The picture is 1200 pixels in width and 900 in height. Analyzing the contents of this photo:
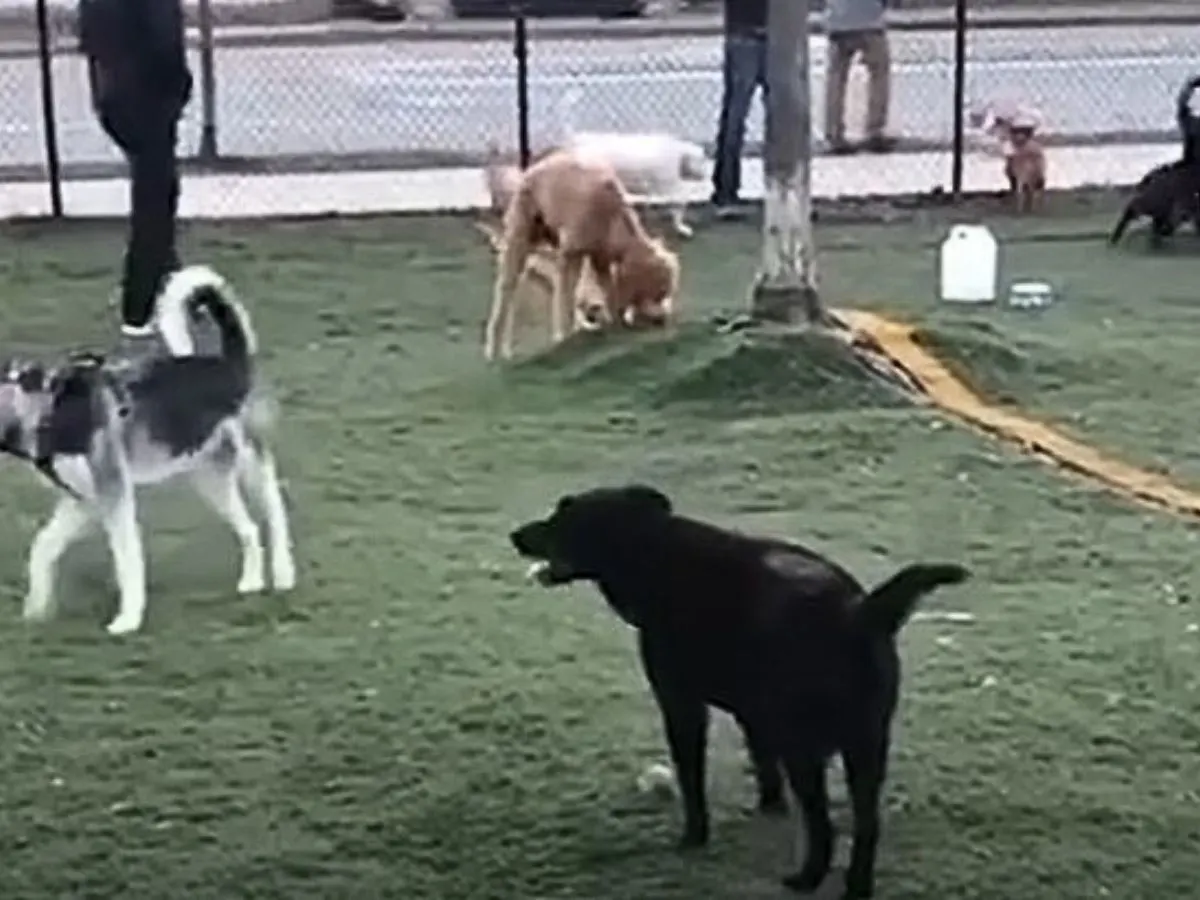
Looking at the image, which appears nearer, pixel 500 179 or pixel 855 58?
pixel 500 179

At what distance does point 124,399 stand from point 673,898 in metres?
2.14

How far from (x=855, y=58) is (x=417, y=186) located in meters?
2.51

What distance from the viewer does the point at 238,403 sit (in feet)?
21.6

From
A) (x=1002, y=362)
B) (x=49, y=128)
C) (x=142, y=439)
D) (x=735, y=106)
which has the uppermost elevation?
(x=142, y=439)

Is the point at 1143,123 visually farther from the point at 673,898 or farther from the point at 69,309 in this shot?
the point at 673,898

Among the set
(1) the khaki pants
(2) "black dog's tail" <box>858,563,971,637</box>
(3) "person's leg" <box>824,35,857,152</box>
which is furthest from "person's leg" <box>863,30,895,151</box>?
(2) "black dog's tail" <box>858,563,971,637</box>

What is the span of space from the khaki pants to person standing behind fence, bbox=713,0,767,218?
1.67 m

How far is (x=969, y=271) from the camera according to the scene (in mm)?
10852

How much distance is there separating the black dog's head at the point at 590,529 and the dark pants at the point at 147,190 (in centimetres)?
466

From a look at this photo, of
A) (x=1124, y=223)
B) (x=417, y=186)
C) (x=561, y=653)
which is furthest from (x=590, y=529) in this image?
(x=417, y=186)

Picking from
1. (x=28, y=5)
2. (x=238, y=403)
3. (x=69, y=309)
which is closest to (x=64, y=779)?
(x=238, y=403)

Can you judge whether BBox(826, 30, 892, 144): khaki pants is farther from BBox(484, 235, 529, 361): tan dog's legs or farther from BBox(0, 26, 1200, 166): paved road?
BBox(484, 235, 529, 361): tan dog's legs

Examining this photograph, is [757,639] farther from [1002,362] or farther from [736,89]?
[736,89]

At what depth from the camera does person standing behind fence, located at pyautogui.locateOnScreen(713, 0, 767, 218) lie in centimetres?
1321
